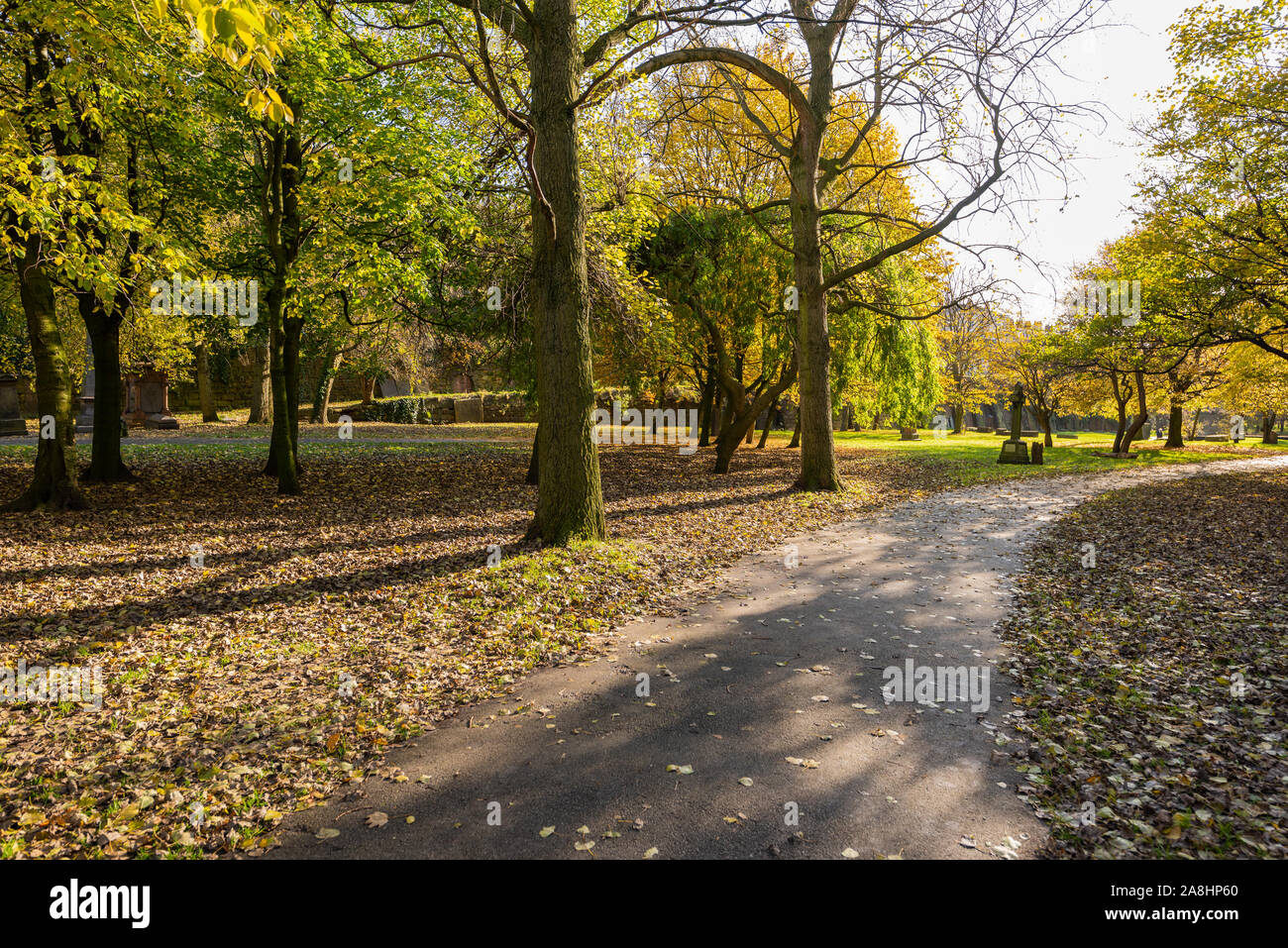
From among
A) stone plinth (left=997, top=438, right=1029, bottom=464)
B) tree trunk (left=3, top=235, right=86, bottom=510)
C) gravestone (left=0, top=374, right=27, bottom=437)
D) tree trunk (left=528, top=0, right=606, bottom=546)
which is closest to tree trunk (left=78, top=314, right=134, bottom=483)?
tree trunk (left=3, top=235, right=86, bottom=510)

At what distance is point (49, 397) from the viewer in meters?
10.8

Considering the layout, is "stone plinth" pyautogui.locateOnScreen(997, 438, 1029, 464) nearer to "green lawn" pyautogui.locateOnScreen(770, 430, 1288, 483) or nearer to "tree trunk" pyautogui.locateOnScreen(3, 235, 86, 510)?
"green lawn" pyautogui.locateOnScreen(770, 430, 1288, 483)

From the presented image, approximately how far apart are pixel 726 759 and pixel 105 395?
14755mm

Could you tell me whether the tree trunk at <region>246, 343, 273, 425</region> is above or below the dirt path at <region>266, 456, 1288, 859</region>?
above

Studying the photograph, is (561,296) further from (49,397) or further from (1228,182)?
(1228,182)

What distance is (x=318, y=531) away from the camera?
417 inches

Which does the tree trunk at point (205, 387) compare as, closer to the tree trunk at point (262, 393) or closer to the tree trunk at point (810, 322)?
the tree trunk at point (262, 393)

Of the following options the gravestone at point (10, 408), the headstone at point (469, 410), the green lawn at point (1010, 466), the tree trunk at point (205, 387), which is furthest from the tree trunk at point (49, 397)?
the headstone at point (469, 410)

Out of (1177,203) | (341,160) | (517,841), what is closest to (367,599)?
(517,841)

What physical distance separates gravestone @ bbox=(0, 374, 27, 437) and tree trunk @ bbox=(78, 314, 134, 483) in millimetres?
12722

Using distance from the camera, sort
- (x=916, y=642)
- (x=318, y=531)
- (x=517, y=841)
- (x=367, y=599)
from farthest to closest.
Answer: (x=318, y=531) → (x=367, y=599) → (x=916, y=642) → (x=517, y=841)

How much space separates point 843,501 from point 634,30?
1028 centimetres

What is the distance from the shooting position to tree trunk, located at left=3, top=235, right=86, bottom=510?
10.6m

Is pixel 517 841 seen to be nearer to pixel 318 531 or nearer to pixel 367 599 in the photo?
pixel 367 599
